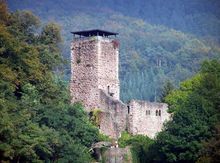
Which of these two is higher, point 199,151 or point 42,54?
point 42,54

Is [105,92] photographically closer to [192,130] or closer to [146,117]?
[146,117]

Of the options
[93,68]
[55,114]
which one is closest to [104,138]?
[55,114]

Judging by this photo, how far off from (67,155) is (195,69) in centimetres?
10334

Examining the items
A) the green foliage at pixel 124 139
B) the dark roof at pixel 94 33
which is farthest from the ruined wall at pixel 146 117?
the dark roof at pixel 94 33

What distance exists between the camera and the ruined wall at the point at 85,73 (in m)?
56.9

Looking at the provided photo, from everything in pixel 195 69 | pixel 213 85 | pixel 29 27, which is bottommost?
pixel 213 85

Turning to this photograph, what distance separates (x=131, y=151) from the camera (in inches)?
1989

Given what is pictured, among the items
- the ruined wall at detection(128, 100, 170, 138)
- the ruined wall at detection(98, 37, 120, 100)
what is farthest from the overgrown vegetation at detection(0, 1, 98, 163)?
the ruined wall at detection(128, 100, 170, 138)

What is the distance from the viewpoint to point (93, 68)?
5722 cm

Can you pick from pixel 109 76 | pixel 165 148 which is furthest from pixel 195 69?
pixel 165 148

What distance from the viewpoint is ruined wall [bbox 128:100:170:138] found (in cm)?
5447

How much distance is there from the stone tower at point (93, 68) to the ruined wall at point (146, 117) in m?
3.09

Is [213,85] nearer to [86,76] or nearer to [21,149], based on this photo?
[86,76]

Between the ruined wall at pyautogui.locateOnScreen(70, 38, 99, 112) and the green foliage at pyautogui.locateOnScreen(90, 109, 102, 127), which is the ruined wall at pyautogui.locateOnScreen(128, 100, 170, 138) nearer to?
the green foliage at pyautogui.locateOnScreen(90, 109, 102, 127)
